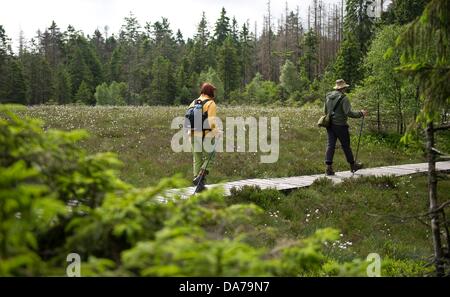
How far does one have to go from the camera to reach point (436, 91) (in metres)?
5.36

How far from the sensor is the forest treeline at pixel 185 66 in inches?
2542

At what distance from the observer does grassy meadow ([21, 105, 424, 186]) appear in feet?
43.9

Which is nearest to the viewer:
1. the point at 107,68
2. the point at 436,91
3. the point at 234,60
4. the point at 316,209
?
the point at 436,91

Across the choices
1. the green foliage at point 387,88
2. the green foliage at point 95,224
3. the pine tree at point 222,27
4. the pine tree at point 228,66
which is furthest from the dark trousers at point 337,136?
the pine tree at point 222,27

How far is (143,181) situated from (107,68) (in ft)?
281

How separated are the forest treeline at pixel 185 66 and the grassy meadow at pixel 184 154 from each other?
67.7ft

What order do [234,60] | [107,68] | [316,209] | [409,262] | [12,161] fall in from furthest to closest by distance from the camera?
[107,68]
[234,60]
[316,209]
[409,262]
[12,161]

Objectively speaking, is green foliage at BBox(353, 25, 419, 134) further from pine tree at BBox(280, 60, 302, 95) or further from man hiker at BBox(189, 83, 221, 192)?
pine tree at BBox(280, 60, 302, 95)

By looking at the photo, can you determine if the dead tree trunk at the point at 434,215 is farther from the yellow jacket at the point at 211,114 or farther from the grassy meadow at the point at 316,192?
the yellow jacket at the point at 211,114

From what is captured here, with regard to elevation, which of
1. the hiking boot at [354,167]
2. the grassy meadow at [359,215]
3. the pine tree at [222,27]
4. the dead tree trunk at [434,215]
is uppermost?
the pine tree at [222,27]

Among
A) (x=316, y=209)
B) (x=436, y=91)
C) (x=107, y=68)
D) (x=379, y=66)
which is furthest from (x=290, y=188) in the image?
(x=107, y=68)
